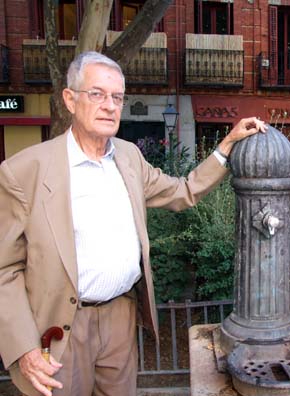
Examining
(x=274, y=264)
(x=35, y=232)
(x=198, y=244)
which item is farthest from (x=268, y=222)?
(x=198, y=244)

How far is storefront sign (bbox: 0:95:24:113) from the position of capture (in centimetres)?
1434

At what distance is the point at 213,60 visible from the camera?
48.4 ft

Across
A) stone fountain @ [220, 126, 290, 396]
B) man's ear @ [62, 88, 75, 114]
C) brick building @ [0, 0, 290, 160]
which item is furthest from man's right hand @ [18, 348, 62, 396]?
brick building @ [0, 0, 290, 160]

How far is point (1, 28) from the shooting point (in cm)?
1422

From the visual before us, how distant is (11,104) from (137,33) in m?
9.73

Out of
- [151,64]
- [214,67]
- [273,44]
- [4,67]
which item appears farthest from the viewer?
[273,44]

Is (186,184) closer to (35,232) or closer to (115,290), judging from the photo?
(115,290)

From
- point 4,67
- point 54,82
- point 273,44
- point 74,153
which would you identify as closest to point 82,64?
point 74,153

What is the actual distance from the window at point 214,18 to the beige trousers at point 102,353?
14.3 meters

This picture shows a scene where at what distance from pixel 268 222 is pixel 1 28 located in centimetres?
1435

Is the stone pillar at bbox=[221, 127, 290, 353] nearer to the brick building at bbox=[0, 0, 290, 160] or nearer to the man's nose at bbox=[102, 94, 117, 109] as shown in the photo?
the man's nose at bbox=[102, 94, 117, 109]

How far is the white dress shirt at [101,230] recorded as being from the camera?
73.3 inches

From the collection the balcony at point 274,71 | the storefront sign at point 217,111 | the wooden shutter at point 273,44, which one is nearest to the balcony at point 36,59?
the storefront sign at point 217,111

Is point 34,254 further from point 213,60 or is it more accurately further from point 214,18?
point 214,18
